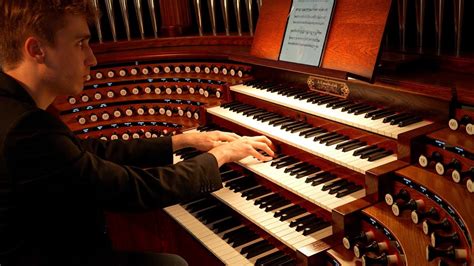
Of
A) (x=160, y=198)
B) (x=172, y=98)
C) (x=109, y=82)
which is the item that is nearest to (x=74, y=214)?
(x=160, y=198)

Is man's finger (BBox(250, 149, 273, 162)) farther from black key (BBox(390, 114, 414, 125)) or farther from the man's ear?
the man's ear

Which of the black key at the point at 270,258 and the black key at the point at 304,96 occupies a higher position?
the black key at the point at 304,96

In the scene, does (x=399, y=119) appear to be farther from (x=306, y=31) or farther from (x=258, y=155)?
(x=306, y=31)

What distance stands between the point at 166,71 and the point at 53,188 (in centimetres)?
268

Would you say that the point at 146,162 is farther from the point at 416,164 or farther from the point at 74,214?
the point at 416,164

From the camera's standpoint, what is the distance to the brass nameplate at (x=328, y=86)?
2506mm

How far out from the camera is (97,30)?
14.7 feet

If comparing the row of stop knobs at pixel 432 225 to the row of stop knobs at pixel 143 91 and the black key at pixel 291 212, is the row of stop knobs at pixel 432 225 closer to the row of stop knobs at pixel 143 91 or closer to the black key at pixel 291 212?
the black key at pixel 291 212

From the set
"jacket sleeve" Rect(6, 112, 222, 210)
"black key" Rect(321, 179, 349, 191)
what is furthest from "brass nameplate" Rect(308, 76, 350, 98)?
"jacket sleeve" Rect(6, 112, 222, 210)

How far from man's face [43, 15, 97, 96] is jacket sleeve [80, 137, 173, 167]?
628 millimetres

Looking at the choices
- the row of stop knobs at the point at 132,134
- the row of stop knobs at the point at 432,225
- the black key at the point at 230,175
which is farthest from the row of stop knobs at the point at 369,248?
the row of stop knobs at the point at 132,134

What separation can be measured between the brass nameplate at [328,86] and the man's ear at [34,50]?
1.51 meters

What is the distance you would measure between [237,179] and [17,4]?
1414mm

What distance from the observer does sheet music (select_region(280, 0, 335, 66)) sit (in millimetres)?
2523
